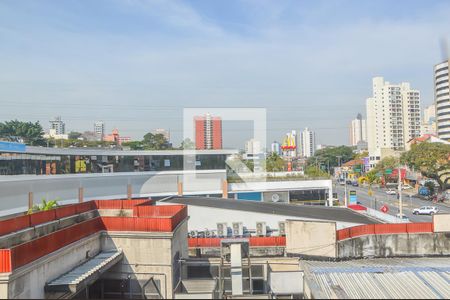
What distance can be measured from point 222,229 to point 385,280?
45.7 feet

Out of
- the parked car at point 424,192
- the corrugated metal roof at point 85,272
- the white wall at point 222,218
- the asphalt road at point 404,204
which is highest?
the corrugated metal roof at point 85,272

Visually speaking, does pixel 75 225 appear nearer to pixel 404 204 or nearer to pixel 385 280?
pixel 385 280

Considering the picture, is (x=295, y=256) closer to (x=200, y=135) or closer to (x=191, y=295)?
(x=191, y=295)

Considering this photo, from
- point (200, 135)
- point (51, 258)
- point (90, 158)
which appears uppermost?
point (200, 135)

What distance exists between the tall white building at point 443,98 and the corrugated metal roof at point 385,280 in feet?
294

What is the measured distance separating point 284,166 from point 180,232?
148 feet

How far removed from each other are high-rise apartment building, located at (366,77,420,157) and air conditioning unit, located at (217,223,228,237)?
104 metres

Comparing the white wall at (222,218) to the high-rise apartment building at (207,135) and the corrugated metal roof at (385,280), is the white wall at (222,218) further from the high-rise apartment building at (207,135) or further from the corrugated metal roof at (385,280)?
the high-rise apartment building at (207,135)

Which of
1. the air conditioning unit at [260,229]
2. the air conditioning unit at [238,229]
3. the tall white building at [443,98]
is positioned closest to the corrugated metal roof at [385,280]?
the air conditioning unit at [260,229]

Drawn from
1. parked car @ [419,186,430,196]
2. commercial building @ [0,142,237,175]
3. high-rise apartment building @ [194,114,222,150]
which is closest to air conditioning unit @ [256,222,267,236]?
commercial building @ [0,142,237,175]

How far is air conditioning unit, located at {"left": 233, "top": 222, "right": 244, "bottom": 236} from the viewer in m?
22.7

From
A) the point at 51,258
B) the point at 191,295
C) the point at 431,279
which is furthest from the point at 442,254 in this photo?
the point at 51,258

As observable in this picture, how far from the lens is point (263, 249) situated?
16.3 metres

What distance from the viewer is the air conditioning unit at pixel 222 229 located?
2275cm
